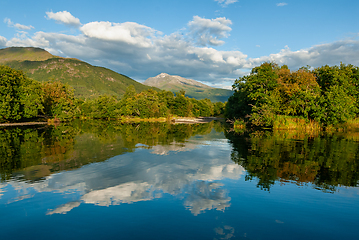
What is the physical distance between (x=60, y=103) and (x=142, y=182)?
8471cm

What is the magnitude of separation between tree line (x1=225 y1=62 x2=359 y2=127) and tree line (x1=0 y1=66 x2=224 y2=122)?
6610 centimetres

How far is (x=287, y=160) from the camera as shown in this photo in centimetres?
1975

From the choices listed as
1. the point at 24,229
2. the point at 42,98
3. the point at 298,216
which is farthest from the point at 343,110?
the point at 42,98

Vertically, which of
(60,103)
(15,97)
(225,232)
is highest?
(15,97)

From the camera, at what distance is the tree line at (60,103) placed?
65250 mm

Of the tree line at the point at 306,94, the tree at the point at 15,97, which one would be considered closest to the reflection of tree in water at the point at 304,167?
the tree line at the point at 306,94

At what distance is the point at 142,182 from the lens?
13492 millimetres

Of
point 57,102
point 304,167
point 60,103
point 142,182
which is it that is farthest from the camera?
point 57,102

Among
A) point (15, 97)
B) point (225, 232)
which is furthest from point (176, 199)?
point (15, 97)

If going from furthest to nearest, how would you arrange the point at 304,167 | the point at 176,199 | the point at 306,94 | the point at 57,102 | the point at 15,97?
1. the point at 57,102
2. the point at 15,97
3. the point at 306,94
4. the point at 304,167
5. the point at 176,199

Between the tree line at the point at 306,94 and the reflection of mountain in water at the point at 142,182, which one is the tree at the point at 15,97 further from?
the tree line at the point at 306,94

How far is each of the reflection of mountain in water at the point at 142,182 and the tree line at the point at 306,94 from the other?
4058cm

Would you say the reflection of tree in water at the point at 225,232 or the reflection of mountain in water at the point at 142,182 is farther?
the reflection of mountain in water at the point at 142,182

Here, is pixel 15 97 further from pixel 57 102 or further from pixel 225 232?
pixel 225 232
